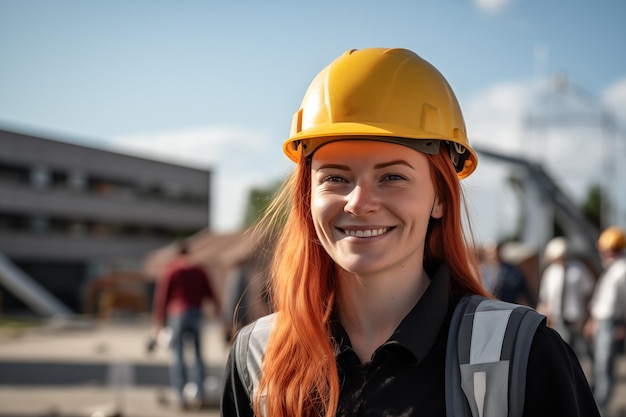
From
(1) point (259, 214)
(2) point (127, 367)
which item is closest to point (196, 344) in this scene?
(2) point (127, 367)

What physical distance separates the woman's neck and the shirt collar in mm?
40

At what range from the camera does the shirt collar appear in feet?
5.40

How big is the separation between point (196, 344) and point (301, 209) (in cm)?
634

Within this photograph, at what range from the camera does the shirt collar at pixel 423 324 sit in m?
1.64

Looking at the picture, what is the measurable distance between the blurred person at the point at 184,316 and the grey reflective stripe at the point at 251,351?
625cm

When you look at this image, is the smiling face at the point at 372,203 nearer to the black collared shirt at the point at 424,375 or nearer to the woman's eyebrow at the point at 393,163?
the woman's eyebrow at the point at 393,163

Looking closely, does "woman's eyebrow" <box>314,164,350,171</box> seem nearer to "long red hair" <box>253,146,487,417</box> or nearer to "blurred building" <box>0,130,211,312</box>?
"long red hair" <box>253,146,487,417</box>

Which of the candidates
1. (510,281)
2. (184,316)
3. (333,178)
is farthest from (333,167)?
(510,281)

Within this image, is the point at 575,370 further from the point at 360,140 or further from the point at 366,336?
the point at 360,140

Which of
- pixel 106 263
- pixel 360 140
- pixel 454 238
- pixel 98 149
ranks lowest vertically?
pixel 106 263

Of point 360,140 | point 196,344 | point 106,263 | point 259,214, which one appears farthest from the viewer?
point 106,263

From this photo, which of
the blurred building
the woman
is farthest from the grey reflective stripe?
the blurred building

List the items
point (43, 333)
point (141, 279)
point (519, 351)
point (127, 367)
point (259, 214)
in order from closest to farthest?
point (519, 351) < point (259, 214) < point (127, 367) < point (43, 333) < point (141, 279)

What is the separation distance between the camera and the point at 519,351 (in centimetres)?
147
